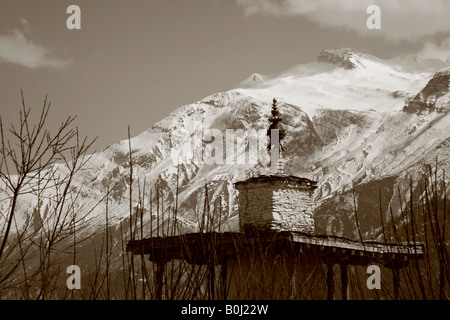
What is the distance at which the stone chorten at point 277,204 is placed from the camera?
62.5ft

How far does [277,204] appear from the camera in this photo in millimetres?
19125

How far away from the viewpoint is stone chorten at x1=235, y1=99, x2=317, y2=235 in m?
19.0

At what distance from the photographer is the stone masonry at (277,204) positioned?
62.5ft

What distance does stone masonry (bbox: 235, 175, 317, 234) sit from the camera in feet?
62.5

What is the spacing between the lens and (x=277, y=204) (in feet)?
62.7
